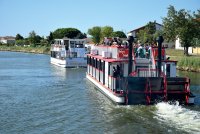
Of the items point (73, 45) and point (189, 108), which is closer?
point (189, 108)

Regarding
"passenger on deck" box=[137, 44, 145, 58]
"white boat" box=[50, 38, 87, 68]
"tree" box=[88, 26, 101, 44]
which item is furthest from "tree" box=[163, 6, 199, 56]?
"tree" box=[88, 26, 101, 44]

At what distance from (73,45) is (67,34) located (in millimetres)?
103265

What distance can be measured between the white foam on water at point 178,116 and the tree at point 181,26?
128ft

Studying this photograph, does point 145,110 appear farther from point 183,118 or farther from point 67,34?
point 67,34

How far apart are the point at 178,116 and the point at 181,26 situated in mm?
42767

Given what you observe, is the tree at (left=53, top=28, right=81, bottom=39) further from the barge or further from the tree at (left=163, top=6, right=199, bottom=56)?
the barge

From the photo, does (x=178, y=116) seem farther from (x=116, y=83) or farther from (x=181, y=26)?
(x=181, y=26)

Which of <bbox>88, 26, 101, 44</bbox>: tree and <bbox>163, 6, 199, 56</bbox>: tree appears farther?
<bbox>88, 26, 101, 44</bbox>: tree

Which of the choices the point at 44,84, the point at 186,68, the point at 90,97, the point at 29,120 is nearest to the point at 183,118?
the point at 29,120

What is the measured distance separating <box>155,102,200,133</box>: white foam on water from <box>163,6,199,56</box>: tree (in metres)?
39.0

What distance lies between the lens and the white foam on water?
1800 cm

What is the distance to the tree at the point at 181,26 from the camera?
197ft

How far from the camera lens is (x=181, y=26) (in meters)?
60.9

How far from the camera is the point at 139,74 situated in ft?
80.2
